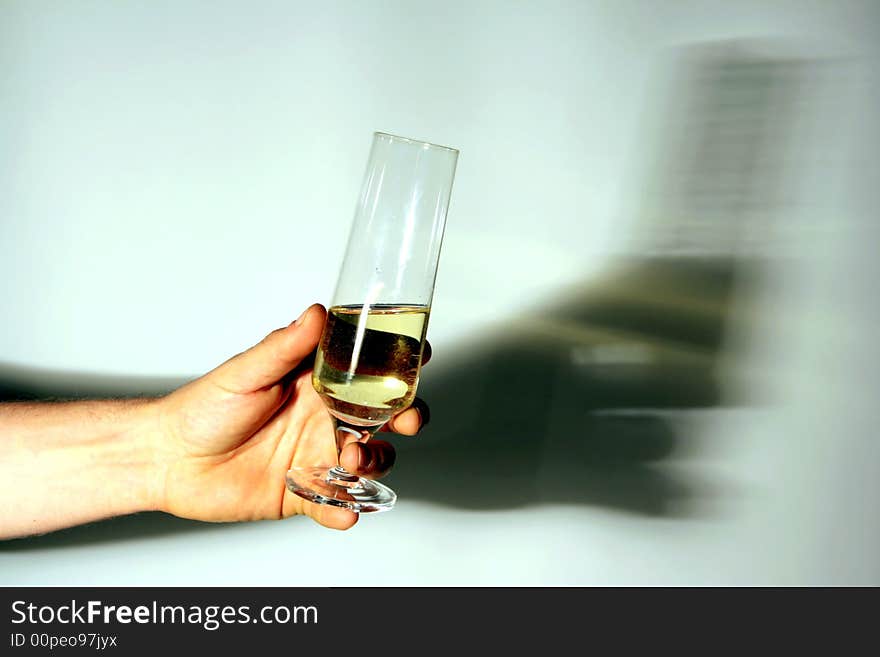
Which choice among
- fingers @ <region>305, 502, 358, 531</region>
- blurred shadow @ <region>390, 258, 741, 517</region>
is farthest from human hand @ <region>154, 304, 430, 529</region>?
blurred shadow @ <region>390, 258, 741, 517</region>

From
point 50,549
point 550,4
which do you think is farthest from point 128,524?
point 550,4

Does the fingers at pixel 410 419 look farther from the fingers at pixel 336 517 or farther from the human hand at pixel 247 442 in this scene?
the fingers at pixel 336 517

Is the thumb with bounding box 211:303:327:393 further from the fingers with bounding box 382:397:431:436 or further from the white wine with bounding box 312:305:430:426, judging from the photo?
the fingers with bounding box 382:397:431:436

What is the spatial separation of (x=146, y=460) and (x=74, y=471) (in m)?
0.17

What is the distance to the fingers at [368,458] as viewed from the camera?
1509 millimetres

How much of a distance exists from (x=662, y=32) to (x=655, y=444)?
111 centimetres

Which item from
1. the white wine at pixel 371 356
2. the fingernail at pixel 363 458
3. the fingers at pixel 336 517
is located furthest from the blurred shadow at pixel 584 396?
the white wine at pixel 371 356

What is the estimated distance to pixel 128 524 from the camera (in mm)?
2238

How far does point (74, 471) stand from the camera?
6.10ft

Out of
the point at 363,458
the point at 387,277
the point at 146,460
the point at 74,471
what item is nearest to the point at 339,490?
the point at 363,458

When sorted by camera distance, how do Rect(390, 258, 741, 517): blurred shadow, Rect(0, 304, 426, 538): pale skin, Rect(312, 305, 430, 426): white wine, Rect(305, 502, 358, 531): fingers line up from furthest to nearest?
Rect(390, 258, 741, 517): blurred shadow, Rect(0, 304, 426, 538): pale skin, Rect(305, 502, 358, 531): fingers, Rect(312, 305, 430, 426): white wine

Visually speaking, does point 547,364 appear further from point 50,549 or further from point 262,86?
point 50,549

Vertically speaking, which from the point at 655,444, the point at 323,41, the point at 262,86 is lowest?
the point at 655,444

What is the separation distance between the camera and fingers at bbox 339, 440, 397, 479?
59.4 inches
